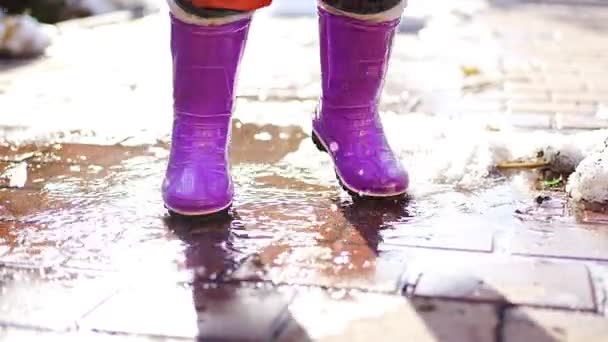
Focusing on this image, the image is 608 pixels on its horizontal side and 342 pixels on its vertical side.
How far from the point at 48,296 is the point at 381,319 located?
0.44 metres

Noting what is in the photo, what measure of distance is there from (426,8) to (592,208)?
11.2ft

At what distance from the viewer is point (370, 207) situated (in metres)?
1.62

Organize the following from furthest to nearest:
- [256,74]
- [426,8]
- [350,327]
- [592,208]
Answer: [426,8], [256,74], [592,208], [350,327]

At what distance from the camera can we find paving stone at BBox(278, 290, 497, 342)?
112cm

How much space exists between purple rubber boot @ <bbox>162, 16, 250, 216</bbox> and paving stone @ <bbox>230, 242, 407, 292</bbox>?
0.69 feet

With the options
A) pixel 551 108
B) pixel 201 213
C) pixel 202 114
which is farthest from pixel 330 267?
pixel 551 108

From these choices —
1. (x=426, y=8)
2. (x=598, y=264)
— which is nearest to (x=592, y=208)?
(x=598, y=264)

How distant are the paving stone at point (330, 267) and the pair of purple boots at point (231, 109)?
0.76ft

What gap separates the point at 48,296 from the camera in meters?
1.25

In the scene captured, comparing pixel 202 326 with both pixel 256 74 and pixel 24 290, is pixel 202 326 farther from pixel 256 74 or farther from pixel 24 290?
pixel 256 74

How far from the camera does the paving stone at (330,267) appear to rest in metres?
1.29

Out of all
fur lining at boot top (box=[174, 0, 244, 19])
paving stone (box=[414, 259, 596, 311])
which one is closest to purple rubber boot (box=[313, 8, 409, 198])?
fur lining at boot top (box=[174, 0, 244, 19])

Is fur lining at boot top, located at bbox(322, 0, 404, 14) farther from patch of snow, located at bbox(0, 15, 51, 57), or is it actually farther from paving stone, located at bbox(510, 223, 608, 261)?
patch of snow, located at bbox(0, 15, 51, 57)

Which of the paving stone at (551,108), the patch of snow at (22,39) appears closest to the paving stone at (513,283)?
the paving stone at (551,108)
